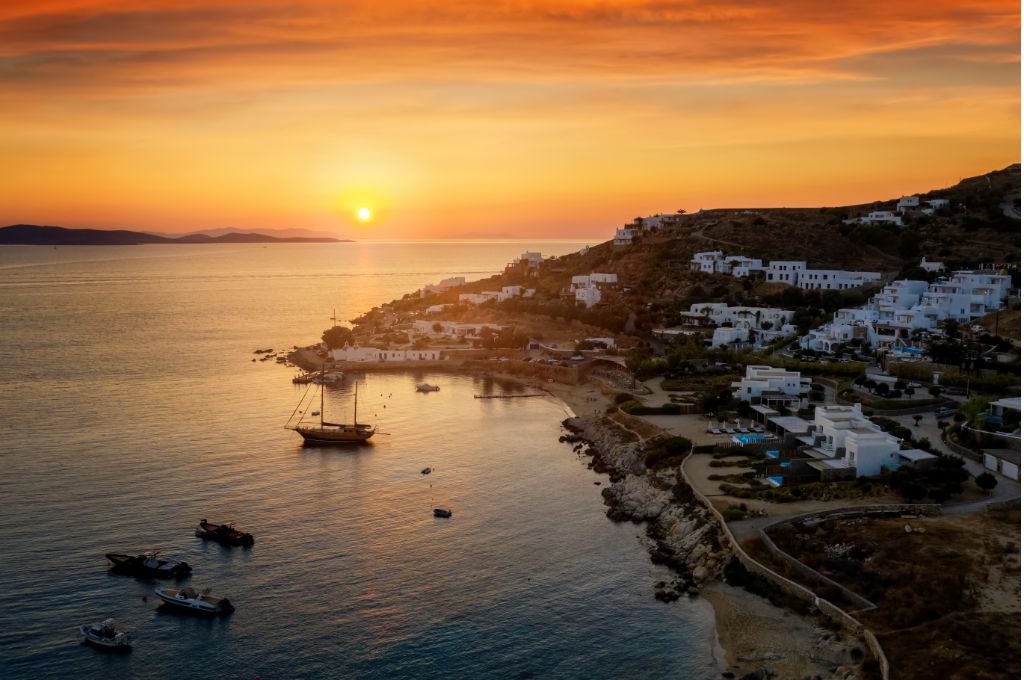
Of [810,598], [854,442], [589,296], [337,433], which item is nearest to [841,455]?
[854,442]

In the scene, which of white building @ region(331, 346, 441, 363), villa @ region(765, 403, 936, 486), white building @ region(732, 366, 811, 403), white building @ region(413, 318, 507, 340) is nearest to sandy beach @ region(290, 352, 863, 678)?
villa @ region(765, 403, 936, 486)

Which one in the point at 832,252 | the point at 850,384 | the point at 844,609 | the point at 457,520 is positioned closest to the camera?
the point at 844,609

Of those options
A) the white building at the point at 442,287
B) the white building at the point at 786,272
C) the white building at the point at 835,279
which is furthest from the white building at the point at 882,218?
the white building at the point at 442,287

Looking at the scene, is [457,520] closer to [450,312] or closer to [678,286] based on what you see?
[678,286]

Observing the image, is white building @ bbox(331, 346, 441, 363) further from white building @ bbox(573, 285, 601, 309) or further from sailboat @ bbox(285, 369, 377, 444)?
sailboat @ bbox(285, 369, 377, 444)

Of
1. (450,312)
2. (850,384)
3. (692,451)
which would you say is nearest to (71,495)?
(692,451)

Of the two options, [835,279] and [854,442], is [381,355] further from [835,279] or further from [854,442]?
[854,442]
